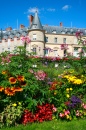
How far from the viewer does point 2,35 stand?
2830 inches

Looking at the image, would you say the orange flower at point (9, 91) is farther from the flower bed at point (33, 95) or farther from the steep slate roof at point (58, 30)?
the steep slate roof at point (58, 30)

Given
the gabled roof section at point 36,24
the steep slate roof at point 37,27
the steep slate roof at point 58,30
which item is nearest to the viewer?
the gabled roof section at point 36,24

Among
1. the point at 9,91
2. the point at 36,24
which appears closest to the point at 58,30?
the point at 36,24

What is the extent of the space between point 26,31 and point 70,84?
59426mm

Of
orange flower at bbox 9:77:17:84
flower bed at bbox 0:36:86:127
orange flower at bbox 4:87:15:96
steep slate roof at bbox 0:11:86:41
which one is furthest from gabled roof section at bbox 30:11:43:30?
orange flower at bbox 4:87:15:96

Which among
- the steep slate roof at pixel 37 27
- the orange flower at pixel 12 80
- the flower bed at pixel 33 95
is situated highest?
the steep slate roof at pixel 37 27

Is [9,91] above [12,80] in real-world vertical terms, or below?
below

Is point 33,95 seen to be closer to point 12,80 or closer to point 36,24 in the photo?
point 12,80

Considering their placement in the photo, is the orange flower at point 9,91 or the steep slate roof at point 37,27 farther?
the steep slate roof at point 37,27

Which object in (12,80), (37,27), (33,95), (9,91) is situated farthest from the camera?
(37,27)

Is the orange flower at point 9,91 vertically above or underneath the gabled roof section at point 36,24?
underneath

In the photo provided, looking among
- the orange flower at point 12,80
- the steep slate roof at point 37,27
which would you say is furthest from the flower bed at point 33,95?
the steep slate roof at point 37,27

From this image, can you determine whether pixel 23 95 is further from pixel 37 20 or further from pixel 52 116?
pixel 37 20


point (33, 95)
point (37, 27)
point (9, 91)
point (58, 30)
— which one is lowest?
point (33, 95)
